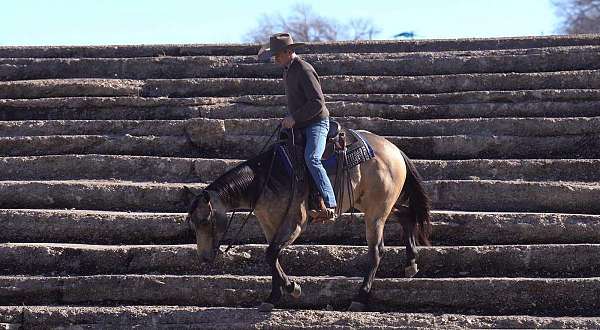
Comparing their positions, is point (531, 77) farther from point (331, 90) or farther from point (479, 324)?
point (479, 324)

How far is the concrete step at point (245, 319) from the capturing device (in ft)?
29.6

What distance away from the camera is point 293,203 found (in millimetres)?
9453

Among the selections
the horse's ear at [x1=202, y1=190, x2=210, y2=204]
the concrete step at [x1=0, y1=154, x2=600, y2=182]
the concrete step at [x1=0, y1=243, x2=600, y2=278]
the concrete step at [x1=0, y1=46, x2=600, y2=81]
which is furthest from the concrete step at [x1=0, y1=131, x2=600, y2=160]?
the horse's ear at [x1=202, y1=190, x2=210, y2=204]

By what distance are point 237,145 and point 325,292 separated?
3589 millimetres

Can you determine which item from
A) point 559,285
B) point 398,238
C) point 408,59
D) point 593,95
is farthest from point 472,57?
point 559,285

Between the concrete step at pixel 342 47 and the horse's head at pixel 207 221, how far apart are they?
6.79 m

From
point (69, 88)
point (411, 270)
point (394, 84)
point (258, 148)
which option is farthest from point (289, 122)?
point (69, 88)

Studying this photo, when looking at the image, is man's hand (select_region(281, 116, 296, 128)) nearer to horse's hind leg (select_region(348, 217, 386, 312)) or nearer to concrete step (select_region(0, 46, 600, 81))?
horse's hind leg (select_region(348, 217, 386, 312))

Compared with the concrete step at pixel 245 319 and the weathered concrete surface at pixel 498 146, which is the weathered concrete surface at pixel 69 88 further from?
the concrete step at pixel 245 319

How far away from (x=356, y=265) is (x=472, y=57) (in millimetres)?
5510

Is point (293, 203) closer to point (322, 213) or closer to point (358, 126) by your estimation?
point (322, 213)

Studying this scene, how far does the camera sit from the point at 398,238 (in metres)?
10.6

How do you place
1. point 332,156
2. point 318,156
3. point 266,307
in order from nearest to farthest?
point 266,307 → point 318,156 → point 332,156

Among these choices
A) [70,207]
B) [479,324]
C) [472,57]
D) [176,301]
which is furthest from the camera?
[472,57]
